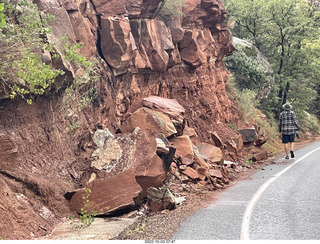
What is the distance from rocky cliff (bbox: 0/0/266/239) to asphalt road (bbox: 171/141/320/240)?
4.20 feet

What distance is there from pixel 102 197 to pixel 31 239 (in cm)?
187

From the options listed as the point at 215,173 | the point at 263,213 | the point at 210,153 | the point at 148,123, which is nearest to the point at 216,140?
the point at 210,153

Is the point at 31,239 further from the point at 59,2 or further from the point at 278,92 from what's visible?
the point at 278,92

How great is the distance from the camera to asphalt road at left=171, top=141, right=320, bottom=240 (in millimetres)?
5246

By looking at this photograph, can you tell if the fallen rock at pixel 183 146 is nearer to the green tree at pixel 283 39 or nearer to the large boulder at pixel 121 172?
the large boulder at pixel 121 172

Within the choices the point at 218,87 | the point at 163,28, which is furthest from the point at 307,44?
the point at 163,28

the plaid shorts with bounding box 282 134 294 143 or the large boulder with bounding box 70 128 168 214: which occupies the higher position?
the large boulder with bounding box 70 128 168 214

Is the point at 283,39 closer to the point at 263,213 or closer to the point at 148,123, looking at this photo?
the point at 148,123

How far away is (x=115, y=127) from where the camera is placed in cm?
1102

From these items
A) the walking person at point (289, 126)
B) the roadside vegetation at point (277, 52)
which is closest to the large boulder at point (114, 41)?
the walking person at point (289, 126)

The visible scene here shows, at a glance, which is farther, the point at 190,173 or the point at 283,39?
the point at 283,39

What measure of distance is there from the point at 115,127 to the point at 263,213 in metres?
5.87

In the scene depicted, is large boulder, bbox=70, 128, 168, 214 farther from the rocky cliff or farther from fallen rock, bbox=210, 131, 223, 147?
fallen rock, bbox=210, 131, 223, 147

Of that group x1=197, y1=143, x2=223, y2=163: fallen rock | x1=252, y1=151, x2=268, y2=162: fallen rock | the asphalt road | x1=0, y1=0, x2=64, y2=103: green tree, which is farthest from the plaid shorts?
x1=0, y1=0, x2=64, y2=103: green tree
